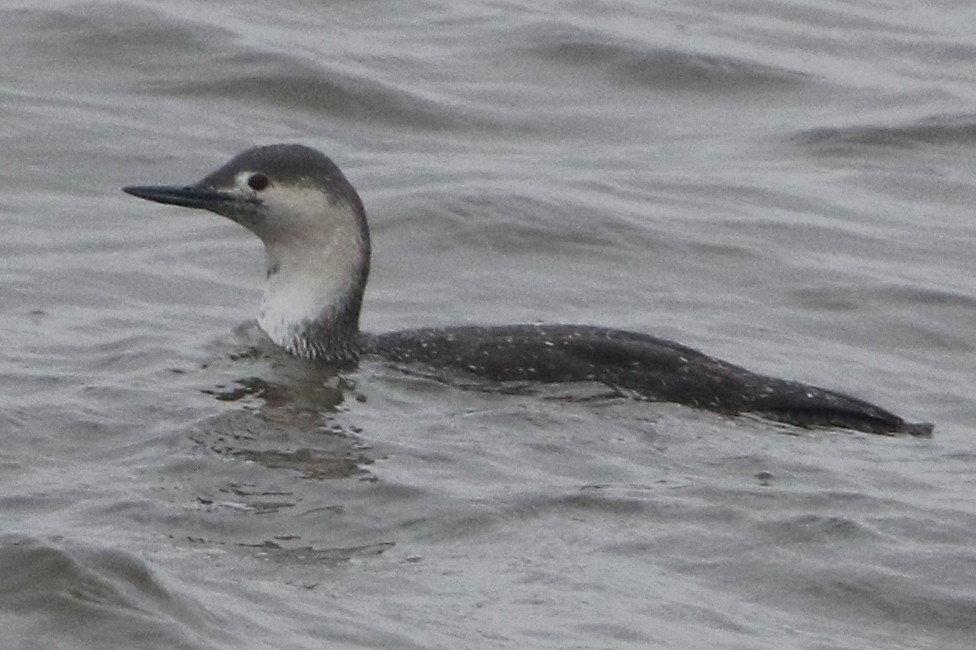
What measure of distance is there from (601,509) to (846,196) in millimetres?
5962

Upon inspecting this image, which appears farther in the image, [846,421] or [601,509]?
[846,421]

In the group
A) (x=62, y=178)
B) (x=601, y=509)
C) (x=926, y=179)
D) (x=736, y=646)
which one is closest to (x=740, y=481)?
(x=601, y=509)

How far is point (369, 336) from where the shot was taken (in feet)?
33.5

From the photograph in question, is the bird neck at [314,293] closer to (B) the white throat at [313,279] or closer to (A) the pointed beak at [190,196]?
(B) the white throat at [313,279]

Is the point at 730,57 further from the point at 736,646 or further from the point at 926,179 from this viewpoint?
the point at 736,646

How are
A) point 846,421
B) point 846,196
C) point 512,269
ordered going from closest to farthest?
point 846,421 → point 512,269 → point 846,196

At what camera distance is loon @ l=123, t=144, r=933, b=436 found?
30.8 feet

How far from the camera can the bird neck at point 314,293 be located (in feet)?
33.4

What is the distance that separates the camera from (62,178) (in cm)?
1262

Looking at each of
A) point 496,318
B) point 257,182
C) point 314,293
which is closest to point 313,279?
point 314,293

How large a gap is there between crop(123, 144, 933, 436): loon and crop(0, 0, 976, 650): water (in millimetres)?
122

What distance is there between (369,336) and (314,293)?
0.29 meters

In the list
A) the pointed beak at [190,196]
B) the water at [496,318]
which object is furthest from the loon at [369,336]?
the water at [496,318]

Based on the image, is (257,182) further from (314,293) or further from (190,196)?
(314,293)
